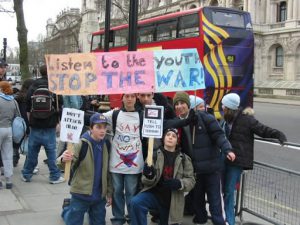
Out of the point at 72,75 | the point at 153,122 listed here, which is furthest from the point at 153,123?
the point at 72,75

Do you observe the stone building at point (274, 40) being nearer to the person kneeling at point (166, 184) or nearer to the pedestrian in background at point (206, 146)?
the pedestrian in background at point (206, 146)

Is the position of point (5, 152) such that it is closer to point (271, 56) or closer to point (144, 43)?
point (144, 43)

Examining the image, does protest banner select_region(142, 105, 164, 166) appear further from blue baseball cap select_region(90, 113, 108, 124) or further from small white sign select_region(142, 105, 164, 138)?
blue baseball cap select_region(90, 113, 108, 124)

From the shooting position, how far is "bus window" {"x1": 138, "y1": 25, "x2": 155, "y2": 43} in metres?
18.1

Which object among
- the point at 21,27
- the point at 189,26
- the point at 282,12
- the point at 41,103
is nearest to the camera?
the point at 41,103

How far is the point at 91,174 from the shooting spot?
4.46 meters

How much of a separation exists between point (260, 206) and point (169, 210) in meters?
1.75

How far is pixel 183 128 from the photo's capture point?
4707 mm

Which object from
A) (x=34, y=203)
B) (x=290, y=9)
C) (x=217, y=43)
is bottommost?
(x=34, y=203)

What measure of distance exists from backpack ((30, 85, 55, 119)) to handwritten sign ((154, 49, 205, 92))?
2359 mm

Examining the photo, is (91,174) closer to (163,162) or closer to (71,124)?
(71,124)

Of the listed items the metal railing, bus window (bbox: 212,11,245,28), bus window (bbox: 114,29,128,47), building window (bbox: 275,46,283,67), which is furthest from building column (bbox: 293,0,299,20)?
the metal railing

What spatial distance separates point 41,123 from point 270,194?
3.46m

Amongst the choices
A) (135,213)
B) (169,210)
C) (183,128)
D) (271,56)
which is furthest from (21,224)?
(271,56)
